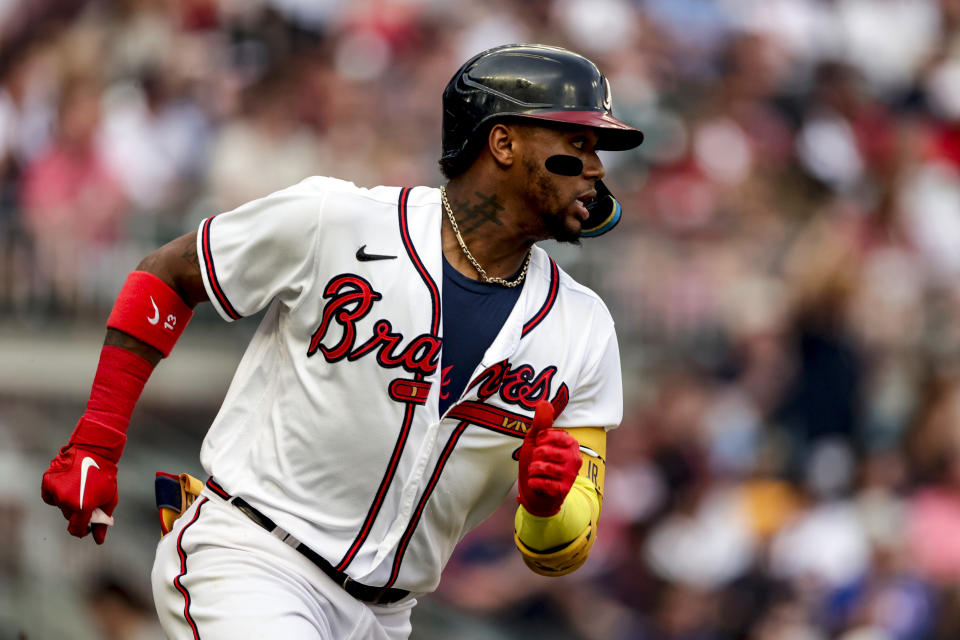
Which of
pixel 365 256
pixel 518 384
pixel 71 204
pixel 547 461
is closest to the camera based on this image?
pixel 547 461

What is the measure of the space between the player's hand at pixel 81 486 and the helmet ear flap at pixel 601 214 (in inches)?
52.1

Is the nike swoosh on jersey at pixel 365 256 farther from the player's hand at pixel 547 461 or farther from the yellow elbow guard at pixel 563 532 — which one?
the yellow elbow guard at pixel 563 532

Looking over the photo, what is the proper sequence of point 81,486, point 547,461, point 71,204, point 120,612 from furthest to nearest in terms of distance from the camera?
point 71,204 < point 120,612 < point 81,486 < point 547,461

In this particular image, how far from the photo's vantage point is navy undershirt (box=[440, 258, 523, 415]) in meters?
3.03

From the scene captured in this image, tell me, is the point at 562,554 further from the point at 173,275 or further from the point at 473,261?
the point at 173,275

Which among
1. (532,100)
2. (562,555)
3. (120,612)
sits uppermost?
(532,100)

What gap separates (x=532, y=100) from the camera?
3066mm

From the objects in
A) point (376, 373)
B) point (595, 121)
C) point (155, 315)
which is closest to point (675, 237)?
point (595, 121)

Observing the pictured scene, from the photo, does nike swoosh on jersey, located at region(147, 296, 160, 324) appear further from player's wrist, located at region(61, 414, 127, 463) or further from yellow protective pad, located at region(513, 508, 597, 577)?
yellow protective pad, located at region(513, 508, 597, 577)

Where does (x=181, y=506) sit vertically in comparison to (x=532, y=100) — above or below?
below

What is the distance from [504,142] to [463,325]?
18.6 inches

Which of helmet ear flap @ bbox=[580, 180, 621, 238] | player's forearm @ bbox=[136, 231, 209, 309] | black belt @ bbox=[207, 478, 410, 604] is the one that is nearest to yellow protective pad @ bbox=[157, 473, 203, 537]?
black belt @ bbox=[207, 478, 410, 604]

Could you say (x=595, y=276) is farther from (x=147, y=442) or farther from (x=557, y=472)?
(x=557, y=472)

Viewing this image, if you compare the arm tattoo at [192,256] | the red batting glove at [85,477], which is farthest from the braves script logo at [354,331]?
the red batting glove at [85,477]
